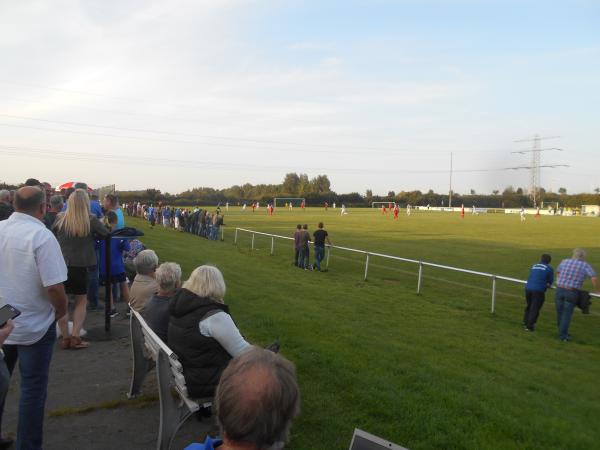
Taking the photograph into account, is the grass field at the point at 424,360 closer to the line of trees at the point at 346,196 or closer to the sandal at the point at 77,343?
the sandal at the point at 77,343

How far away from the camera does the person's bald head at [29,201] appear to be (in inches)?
130

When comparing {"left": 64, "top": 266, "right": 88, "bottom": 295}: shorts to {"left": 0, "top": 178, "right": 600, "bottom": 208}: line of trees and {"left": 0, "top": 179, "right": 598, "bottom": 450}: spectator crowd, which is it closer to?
{"left": 0, "top": 179, "right": 598, "bottom": 450}: spectator crowd

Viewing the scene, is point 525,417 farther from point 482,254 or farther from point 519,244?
point 519,244

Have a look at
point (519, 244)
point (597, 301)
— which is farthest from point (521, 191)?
point (597, 301)

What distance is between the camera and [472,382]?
18.3 ft

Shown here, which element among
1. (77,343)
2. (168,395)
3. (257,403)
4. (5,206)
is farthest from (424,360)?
(5,206)

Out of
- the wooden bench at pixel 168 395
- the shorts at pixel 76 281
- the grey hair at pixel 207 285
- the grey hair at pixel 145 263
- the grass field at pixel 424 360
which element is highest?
the grey hair at pixel 207 285

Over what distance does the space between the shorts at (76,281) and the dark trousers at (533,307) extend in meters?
8.05

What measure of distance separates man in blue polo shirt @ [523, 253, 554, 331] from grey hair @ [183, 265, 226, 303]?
25.6 ft

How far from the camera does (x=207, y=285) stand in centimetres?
377

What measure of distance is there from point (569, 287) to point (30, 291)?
9038 mm

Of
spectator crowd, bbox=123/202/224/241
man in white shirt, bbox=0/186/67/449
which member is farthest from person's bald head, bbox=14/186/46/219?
spectator crowd, bbox=123/202/224/241

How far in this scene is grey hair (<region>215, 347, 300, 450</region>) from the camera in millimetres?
1506

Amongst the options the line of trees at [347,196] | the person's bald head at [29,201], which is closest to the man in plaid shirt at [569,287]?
the person's bald head at [29,201]
